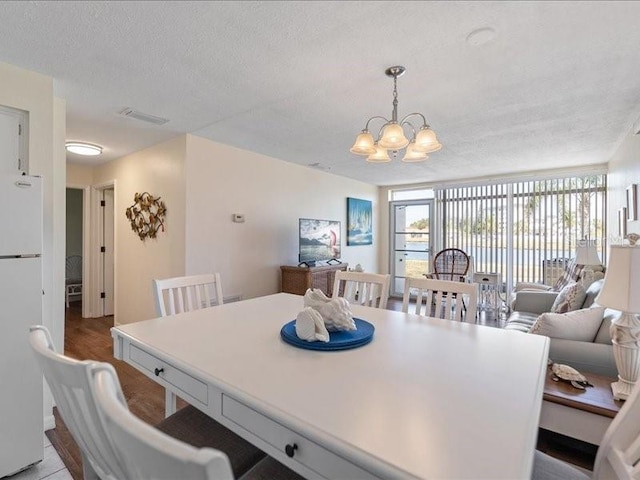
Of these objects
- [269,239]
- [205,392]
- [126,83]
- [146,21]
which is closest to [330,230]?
[269,239]

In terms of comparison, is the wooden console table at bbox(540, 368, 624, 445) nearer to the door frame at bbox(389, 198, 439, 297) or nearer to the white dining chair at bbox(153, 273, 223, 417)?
the white dining chair at bbox(153, 273, 223, 417)

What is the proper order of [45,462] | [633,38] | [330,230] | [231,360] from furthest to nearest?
[330,230] < [45,462] < [633,38] < [231,360]

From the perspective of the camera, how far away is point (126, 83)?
2283 mm

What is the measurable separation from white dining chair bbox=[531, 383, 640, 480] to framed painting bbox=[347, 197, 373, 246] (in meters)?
4.92

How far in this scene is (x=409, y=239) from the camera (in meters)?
6.70

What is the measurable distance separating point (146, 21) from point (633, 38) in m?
2.55

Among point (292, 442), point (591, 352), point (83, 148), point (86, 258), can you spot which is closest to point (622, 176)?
point (591, 352)

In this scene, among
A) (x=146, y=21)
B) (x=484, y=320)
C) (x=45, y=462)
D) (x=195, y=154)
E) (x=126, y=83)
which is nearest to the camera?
(x=146, y=21)

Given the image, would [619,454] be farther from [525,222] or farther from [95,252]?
[95,252]

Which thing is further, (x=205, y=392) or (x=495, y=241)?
(x=495, y=241)

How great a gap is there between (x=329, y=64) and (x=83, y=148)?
3.30m

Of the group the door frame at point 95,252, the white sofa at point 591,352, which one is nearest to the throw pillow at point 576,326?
the white sofa at point 591,352

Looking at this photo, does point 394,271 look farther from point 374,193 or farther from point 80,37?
point 80,37

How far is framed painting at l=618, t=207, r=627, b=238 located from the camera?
3243 mm
